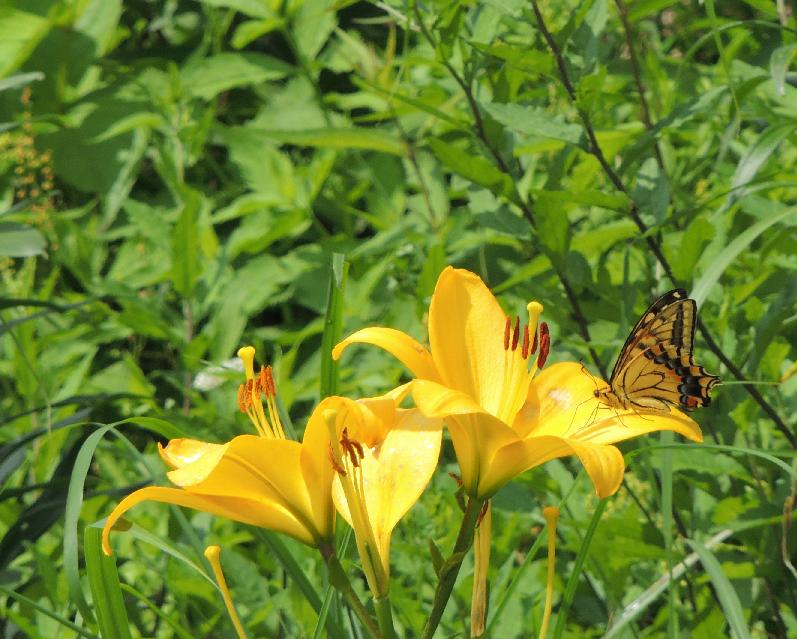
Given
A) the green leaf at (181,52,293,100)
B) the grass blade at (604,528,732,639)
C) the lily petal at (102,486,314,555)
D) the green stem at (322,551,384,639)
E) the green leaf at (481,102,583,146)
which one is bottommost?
the grass blade at (604,528,732,639)

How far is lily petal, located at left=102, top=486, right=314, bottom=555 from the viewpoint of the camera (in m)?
0.99

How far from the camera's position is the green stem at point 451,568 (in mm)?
1020

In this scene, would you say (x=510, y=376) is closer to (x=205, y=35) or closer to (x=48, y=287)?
(x=48, y=287)

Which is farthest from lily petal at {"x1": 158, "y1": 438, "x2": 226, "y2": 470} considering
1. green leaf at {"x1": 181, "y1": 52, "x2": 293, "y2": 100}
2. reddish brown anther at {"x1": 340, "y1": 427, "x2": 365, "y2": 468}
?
green leaf at {"x1": 181, "y1": 52, "x2": 293, "y2": 100}

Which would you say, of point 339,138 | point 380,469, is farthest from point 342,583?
point 339,138

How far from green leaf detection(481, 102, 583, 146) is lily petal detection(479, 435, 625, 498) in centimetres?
68

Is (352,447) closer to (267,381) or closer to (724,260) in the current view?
(267,381)

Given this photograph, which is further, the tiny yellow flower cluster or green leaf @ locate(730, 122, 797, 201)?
the tiny yellow flower cluster

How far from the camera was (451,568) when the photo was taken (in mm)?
1040

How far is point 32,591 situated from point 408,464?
45.3 inches

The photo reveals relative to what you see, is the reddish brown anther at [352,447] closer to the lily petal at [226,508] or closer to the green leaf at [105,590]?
the lily petal at [226,508]

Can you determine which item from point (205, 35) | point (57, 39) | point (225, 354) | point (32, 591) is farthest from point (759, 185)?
point (57, 39)

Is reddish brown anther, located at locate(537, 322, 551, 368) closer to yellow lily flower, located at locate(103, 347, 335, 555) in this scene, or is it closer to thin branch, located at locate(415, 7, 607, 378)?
yellow lily flower, located at locate(103, 347, 335, 555)

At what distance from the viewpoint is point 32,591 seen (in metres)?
1.97
